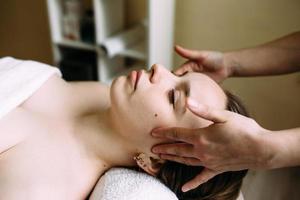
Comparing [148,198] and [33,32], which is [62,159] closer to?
[148,198]

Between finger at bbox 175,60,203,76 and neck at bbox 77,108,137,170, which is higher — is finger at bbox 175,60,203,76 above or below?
above

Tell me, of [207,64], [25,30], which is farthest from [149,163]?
[25,30]

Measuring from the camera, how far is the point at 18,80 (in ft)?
3.91

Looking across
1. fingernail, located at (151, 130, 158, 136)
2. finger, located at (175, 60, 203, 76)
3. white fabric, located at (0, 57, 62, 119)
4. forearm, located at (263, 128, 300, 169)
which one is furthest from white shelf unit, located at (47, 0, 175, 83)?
forearm, located at (263, 128, 300, 169)

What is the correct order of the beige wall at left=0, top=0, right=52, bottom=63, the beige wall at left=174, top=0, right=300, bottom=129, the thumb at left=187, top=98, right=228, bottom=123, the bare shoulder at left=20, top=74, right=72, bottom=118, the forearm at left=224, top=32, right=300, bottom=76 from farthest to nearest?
1. the beige wall at left=0, top=0, right=52, bottom=63
2. the beige wall at left=174, top=0, right=300, bottom=129
3. the forearm at left=224, top=32, right=300, bottom=76
4. the bare shoulder at left=20, top=74, right=72, bottom=118
5. the thumb at left=187, top=98, right=228, bottom=123

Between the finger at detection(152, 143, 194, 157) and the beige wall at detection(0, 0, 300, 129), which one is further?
the beige wall at detection(0, 0, 300, 129)

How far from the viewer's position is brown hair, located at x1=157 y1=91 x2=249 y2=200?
1077 millimetres

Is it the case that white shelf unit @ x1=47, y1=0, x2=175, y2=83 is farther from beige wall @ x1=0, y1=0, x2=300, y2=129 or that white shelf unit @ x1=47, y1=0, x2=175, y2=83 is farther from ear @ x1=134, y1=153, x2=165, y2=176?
ear @ x1=134, y1=153, x2=165, y2=176

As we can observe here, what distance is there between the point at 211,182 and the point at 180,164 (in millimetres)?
103

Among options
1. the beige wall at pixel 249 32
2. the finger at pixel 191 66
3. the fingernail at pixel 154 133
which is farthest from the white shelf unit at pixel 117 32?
the fingernail at pixel 154 133

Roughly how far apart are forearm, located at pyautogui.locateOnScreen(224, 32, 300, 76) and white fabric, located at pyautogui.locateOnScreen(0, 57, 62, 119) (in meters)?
0.64

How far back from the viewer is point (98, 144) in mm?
1111

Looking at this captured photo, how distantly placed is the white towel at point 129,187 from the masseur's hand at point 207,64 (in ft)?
1.37

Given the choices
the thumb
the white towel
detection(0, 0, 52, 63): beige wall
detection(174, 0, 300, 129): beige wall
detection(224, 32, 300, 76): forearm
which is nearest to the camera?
the thumb
